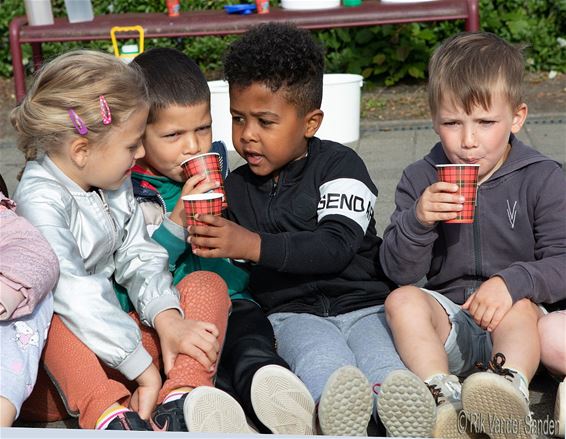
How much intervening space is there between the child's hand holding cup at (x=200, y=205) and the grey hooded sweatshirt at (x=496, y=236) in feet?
2.30

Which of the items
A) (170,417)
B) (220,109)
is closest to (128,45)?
(220,109)

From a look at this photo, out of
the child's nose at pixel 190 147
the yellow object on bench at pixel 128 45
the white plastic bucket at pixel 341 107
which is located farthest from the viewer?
the white plastic bucket at pixel 341 107

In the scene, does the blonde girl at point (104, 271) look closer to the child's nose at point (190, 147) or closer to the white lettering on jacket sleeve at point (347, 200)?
the child's nose at point (190, 147)

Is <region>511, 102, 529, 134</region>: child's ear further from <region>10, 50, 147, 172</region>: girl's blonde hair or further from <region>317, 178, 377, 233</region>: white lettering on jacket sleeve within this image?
<region>10, 50, 147, 172</region>: girl's blonde hair

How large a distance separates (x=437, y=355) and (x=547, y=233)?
64cm

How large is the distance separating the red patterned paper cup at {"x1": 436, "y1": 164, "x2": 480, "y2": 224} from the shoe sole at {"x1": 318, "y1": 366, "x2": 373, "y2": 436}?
0.72 meters

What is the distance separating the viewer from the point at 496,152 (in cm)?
334

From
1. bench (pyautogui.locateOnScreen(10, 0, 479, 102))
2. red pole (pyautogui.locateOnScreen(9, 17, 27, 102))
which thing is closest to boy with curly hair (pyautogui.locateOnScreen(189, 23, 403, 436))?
bench (pyautogui.locateOnScreen(10, 0, 479, 102))

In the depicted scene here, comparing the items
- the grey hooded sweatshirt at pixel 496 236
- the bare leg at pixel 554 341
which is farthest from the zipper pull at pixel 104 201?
the bare leg at pixel 554 341

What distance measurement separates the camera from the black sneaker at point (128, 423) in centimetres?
→ 280

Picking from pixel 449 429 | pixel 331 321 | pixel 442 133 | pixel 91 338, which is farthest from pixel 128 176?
pixel 449 429

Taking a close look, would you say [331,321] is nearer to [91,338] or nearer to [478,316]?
[478,316]

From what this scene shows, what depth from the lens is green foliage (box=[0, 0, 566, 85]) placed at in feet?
28.1

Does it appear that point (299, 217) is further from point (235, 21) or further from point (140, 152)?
point (235, 21)
